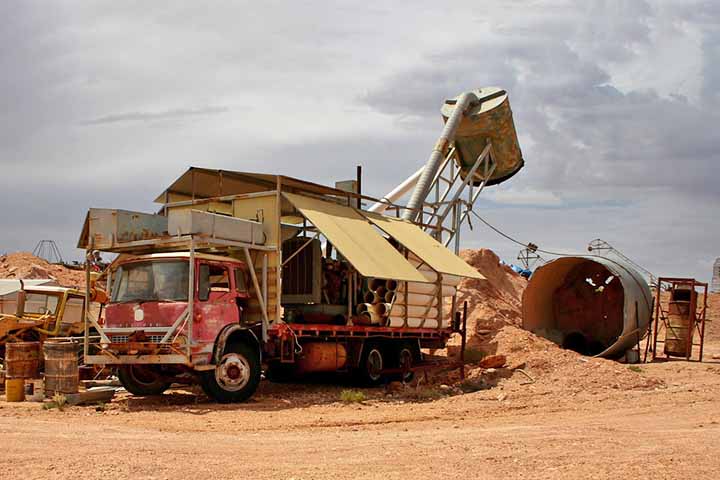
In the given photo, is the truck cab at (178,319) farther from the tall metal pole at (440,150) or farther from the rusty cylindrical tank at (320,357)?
the tall metal pole at (440,150)

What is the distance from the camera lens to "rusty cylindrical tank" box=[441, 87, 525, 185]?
26.0 m

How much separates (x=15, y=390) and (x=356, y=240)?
6.55 m

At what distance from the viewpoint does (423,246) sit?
60.8 ft

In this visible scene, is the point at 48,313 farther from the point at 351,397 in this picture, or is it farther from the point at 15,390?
the point at 351,397

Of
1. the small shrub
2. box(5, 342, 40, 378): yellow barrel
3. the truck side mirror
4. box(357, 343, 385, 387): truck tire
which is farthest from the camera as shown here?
box(357, 343, 385, 387): truck tire

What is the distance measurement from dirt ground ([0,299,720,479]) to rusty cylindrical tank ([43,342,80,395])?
0.58m

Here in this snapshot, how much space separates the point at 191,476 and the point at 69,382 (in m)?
6.74

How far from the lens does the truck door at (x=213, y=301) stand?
13.4 m

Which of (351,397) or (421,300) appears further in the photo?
(421,300)

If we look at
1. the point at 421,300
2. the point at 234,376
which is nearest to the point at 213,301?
the point at 234,376

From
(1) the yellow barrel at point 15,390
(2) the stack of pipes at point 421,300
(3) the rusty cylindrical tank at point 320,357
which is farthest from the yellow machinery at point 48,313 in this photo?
(2) the stack of pipes at point 421,300

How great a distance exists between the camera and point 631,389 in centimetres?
1677

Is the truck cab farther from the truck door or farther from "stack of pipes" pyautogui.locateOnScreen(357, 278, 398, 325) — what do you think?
"stack of pipes" pyautogui.locateOnScreen(357, 278, 398, 325)

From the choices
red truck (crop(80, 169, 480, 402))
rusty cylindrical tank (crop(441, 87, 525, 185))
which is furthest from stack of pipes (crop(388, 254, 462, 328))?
rusty cylindrical tank (crop(441, 87, 525, 185))
